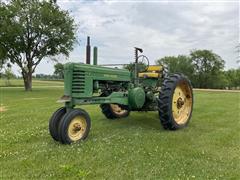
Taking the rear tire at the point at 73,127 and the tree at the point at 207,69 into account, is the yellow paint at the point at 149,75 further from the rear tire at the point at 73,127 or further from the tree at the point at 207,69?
the tree at the point at 207,69

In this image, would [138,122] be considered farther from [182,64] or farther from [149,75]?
[182,64]

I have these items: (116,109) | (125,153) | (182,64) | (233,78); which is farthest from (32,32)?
(233,78)

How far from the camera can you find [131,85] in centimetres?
754

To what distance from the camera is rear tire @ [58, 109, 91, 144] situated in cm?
551

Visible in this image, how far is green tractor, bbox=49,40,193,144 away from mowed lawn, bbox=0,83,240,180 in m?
0.32

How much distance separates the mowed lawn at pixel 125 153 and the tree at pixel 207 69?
58399 mm

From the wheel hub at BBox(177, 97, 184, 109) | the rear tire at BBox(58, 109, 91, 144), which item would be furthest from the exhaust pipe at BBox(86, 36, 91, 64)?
the wheel hub at BBox(177, 97, 184, 109)

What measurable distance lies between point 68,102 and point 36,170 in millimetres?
1859

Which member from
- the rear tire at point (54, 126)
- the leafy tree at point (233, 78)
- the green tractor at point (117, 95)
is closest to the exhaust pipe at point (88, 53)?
the green tractor at point (117, 95)

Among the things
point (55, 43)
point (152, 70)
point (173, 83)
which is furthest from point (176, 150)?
point (55, 43)

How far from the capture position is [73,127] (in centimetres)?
571

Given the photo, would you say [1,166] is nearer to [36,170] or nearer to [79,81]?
[36,170]

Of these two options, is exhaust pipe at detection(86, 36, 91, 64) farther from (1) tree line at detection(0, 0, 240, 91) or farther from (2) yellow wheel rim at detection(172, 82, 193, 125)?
(1) tree line at detection(0, 0, 240, 91)

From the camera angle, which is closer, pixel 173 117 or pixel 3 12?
pixel 173 117
